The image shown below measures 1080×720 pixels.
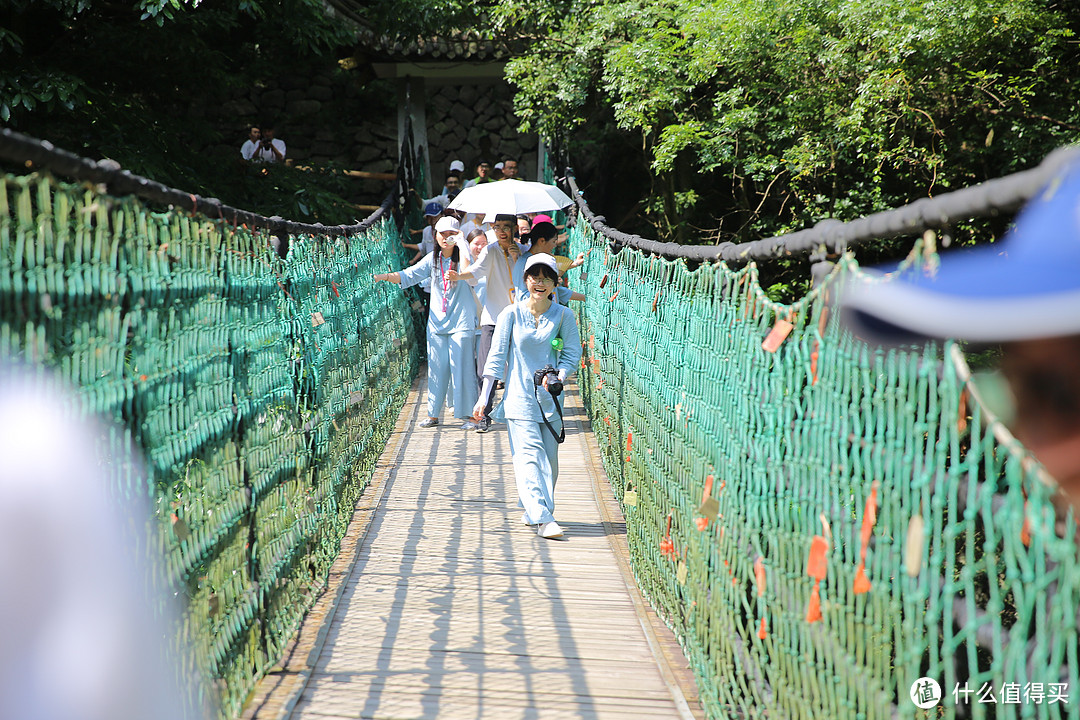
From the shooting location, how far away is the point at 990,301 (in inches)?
32.9

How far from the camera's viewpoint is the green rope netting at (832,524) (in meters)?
1.36

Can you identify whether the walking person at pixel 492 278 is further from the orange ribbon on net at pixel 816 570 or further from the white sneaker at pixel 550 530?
the orange ribbon on net at pixel 816 570

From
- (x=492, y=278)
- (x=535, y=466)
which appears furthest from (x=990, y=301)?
(x=492, y=278)

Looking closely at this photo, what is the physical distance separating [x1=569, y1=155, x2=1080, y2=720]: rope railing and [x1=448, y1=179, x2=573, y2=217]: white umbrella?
12.8 ft

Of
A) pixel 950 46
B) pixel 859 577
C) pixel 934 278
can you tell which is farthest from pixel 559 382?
pixel 950 46

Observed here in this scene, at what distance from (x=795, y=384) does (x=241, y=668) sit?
1903 mm

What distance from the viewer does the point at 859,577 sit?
1.82m

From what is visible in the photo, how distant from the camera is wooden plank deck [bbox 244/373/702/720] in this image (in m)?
3.10

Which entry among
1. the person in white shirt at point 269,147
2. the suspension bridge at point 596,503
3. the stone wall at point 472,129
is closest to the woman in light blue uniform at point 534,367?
the suspension bridge at point 596,503

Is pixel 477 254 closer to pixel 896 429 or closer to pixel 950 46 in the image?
pixel 950 46

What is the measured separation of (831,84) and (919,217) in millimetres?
8109

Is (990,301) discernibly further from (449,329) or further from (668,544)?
(449,329)

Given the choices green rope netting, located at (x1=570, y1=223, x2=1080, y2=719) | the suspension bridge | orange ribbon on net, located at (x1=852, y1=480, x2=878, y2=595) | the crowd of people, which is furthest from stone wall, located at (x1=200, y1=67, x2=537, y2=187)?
orange ribbon on net, located at (x1=852, y1=480, x2=878, y2=595)

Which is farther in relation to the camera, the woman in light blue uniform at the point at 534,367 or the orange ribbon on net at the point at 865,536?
the woman in light blue uniform at the point at 534,367
